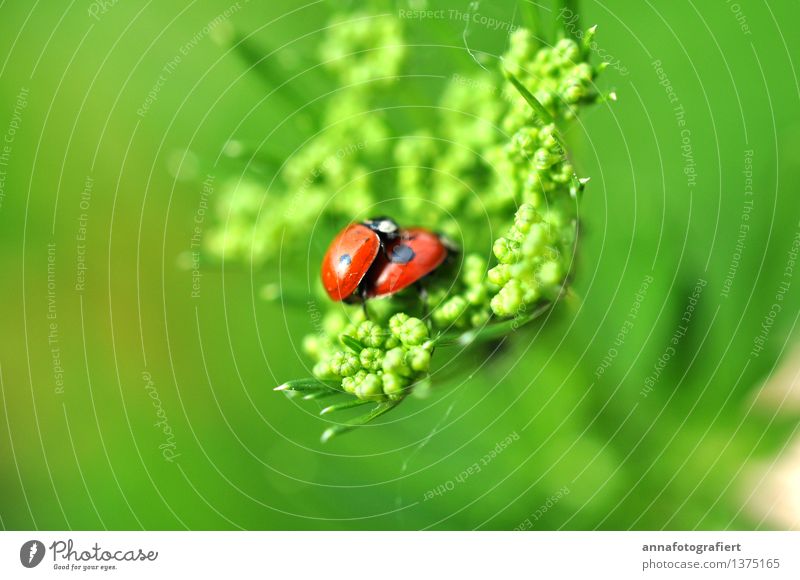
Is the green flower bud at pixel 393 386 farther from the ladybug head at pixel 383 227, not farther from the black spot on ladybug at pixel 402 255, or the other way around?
the ladybug head at pixel 383 227

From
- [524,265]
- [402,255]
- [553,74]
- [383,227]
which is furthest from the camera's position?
[383,227]

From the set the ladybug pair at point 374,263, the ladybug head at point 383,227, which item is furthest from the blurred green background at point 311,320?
the ladybug head at point 383,227

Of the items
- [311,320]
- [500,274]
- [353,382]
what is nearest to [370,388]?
[353,382]

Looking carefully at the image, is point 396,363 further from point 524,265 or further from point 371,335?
point 524,265

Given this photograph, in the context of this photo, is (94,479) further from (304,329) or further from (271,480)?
(304,329)

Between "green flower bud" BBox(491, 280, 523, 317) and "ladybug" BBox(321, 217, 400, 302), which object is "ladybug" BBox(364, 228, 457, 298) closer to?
"ladybug" BBox(321, 217, 400, 302)
